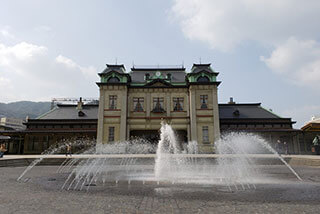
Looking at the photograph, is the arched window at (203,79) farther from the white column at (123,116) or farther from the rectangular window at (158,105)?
Answer: the white column at (123,116)

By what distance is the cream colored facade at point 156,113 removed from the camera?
3238 cm

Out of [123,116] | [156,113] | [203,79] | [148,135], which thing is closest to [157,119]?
[156,113]

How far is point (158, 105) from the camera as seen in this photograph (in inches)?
1325

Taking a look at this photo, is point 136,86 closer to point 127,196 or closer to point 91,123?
point 91,123

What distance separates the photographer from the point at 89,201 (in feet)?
21.5

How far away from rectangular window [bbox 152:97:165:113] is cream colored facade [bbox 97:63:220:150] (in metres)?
0.17

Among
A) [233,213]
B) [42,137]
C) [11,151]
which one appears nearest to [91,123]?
[42,137]

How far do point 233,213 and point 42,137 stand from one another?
119 ft

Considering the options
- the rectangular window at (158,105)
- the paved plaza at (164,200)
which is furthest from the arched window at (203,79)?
the paved plaza at (164,200)

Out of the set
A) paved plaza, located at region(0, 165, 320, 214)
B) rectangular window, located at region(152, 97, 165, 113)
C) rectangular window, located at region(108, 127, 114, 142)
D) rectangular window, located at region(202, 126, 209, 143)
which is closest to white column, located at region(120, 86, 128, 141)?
rectangular window, located at region(108, 127, 114, 142)

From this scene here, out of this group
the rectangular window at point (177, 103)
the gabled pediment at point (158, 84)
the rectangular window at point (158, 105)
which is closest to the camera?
the rectangular window at point (158, 105)

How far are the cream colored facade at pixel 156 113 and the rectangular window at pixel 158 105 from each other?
6.8 inches

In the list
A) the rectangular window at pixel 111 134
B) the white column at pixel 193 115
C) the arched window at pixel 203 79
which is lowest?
the rectangular window at pixel 111 134

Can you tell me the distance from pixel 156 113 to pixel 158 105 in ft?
4.60
